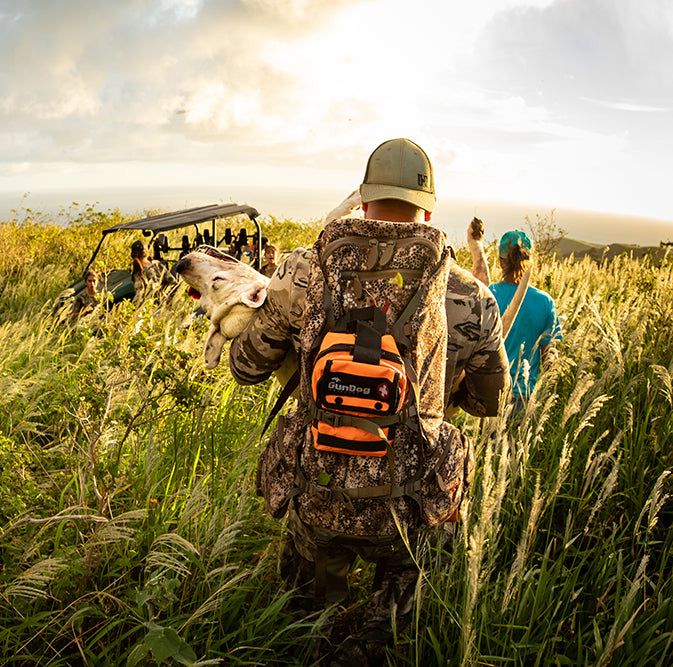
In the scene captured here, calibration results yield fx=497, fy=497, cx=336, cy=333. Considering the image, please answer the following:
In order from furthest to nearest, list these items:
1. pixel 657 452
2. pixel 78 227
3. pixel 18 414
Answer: pixel 78 227 → pixel 18 414 → pixel 657 452

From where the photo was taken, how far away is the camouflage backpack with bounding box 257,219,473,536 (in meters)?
1.56

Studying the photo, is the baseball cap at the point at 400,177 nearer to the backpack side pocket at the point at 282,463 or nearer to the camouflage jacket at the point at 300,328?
the camouflage jacket at the point at 300,328

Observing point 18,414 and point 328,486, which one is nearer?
point 328,486

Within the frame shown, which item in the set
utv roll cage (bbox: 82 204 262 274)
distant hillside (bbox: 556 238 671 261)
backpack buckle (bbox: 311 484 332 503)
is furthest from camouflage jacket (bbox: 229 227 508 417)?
distant hillside (bbox: 556 238 671 261)

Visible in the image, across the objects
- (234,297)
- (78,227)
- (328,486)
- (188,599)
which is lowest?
(188,599)

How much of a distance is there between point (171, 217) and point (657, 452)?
804cm

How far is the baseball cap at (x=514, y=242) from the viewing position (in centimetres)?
361

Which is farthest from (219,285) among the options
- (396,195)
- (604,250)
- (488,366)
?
(604,250)

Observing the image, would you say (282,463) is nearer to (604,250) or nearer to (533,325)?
(533,325)

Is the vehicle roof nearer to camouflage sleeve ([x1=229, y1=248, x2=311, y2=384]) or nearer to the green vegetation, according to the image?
the green vegetation

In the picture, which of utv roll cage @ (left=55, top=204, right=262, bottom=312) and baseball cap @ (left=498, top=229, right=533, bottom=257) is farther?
utv roll cage @ (left=55, top=204, right=262, bottom=312)

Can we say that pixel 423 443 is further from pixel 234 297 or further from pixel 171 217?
pixel 171 217

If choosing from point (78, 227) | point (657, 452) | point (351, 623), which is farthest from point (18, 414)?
point (78, 227)

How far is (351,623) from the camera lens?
2.24 metres
